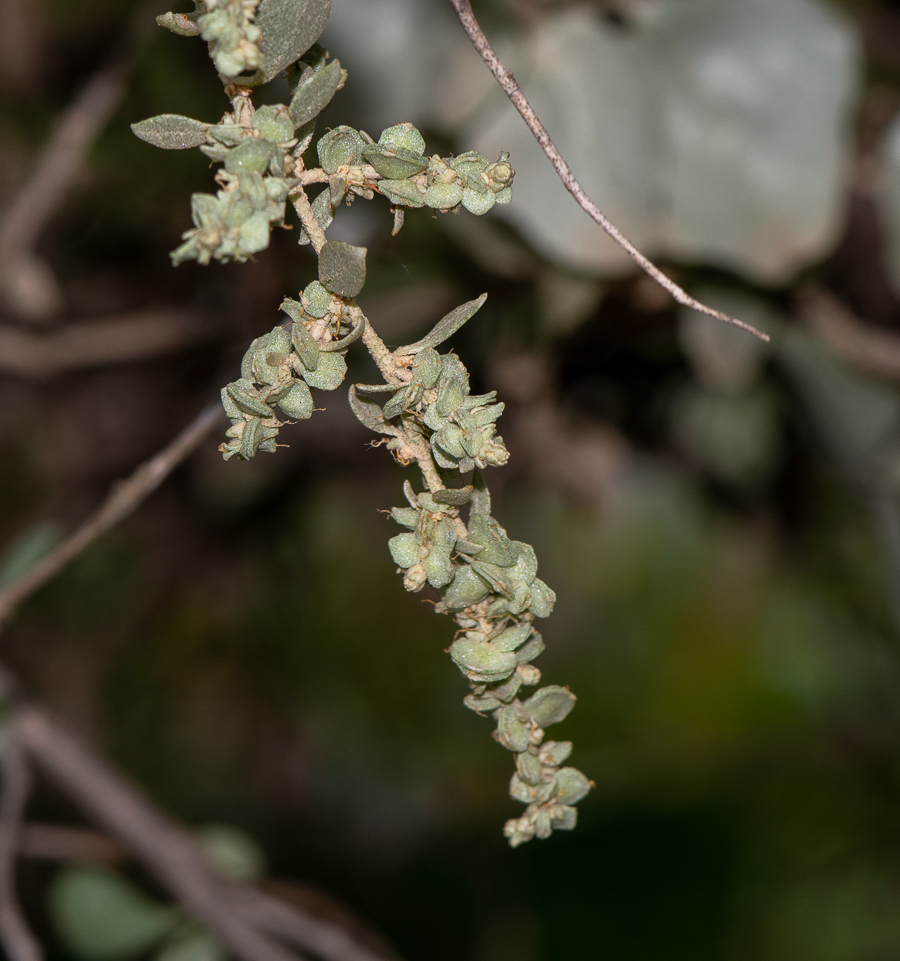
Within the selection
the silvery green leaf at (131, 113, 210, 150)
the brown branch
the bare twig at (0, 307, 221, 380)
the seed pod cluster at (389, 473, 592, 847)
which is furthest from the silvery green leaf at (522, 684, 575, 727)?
the bare twig at (0, 307, 221, 380)

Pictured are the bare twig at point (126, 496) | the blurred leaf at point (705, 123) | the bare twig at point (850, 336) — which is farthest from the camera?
the bare twig at point (850, 336)

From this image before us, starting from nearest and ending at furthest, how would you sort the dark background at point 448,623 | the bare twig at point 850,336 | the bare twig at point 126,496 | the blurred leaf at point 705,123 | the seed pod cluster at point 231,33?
1. the seed pod cluster at point 231,33
2. the bare twig at point 126,496
3. the blurred leaf at point 705,123
4. the bare twig at point 850,336
5. the dark background at point 448,623

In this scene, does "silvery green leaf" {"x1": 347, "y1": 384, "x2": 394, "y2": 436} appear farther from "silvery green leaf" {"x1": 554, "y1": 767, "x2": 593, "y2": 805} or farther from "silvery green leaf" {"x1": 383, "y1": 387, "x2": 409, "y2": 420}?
"silvery green leaf" {"x1": 554, "y1": 767, "x2": 593, "y2": 805}

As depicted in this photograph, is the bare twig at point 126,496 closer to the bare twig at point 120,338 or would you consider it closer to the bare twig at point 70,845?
the bare twig at point 70,845

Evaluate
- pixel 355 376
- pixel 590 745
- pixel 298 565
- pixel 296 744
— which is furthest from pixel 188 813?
pixel 355 376

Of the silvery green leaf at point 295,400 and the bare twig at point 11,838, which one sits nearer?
the silvery green leaf at point 295,400

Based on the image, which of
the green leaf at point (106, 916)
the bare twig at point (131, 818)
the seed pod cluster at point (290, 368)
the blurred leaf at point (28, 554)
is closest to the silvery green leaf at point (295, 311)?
the seed pod cluster at point (290, 368)

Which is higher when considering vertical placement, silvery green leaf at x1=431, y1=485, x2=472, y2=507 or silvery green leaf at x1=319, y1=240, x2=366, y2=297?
silvery green leaf at x1=319, y1=240, x2=366, y2=297
